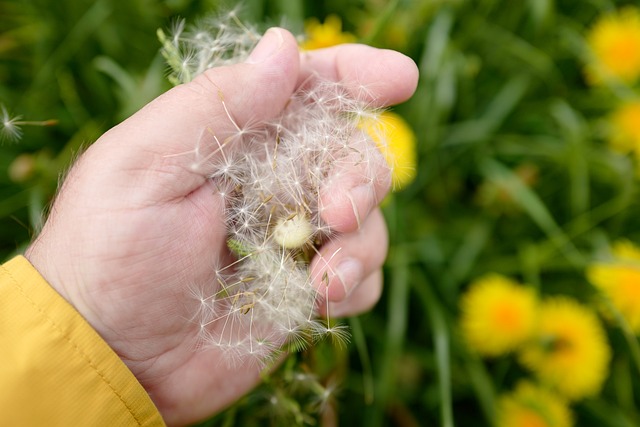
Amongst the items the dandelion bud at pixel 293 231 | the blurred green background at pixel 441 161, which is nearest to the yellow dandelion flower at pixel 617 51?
the blurred green background at pixel 441 161

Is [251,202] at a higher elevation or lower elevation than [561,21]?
higher

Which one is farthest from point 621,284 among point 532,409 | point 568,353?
point 532,409

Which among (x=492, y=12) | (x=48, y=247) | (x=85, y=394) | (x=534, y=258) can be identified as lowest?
(x=534, y=258)

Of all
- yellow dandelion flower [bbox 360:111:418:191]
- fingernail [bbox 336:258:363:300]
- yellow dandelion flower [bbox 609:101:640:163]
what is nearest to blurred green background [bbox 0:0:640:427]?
yellow dandelion flower [bbox 609:101:640:163]

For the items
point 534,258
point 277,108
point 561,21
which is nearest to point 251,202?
point 277,108

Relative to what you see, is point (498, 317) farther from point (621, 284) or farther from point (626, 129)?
point (626, 129)

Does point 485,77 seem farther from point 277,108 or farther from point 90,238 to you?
point 90,238

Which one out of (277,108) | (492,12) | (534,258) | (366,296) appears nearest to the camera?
(277,108)
